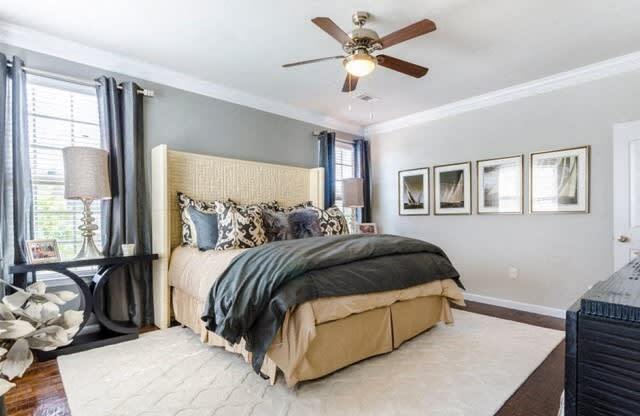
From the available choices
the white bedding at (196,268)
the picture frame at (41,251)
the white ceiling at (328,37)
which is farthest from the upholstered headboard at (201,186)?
the white ceiling at (328,37)

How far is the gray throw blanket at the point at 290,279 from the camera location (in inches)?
74.0

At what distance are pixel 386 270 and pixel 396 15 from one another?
6.21 ft

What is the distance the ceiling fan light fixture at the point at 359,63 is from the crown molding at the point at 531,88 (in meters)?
2.26

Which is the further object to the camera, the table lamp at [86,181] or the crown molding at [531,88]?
the crown molding at [531,88]

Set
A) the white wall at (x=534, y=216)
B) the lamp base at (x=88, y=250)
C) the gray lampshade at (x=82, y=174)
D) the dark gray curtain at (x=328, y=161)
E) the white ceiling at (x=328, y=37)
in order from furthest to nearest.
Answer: the dark gray curtain at (x=328, y=161)
the white wall at (x=534, y=216)
the lamp base at (x=88, y=250)
the gray lampshade at (x=82, y=174)
the white ceiling at (x=328, y=37)

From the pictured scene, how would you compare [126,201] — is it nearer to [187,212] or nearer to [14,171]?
[187,212]

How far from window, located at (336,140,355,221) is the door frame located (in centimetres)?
310

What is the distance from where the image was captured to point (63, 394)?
197cm

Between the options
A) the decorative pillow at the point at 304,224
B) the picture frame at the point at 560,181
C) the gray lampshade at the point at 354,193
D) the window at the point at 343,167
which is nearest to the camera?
the picture frame at the point at 560,181

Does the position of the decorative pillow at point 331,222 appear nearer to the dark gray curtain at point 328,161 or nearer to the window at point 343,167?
the dark gray curtain at point 328,161

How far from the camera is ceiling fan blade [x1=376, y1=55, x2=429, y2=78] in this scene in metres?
2.46

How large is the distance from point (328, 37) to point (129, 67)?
1.96 metres

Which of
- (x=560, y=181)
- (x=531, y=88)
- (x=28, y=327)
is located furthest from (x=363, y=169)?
(x=28, y=327)

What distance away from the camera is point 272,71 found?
3.39 metres
